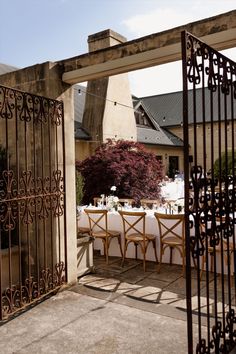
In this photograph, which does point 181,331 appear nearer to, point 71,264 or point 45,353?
point 45,353

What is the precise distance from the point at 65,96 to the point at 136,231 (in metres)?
2.63

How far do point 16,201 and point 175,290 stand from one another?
246cm

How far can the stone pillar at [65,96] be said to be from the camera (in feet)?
14.8

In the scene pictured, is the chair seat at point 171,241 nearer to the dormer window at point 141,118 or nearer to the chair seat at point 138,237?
the chair seat at point 138,237

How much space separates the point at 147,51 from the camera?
3.84 meters

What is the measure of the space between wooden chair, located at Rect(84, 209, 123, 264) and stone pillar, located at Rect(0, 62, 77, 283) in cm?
125

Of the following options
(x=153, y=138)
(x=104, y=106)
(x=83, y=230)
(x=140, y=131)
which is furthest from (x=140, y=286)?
(x=153, y=138)

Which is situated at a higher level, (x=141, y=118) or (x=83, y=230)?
(x=141, y=118)

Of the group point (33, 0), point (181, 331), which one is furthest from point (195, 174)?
point (33, 0)

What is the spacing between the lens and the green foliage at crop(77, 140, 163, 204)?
9.84 m

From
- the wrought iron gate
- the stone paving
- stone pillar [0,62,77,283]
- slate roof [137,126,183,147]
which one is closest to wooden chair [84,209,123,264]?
the stone paving

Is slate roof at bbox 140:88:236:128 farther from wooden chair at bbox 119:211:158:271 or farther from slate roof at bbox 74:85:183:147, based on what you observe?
wooden chair at bbox 119:211:158:271

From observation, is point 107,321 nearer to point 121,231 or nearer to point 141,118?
point 121,231

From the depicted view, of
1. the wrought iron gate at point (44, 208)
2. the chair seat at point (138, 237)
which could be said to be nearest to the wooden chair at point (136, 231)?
the chair seat at point (138, 237)
